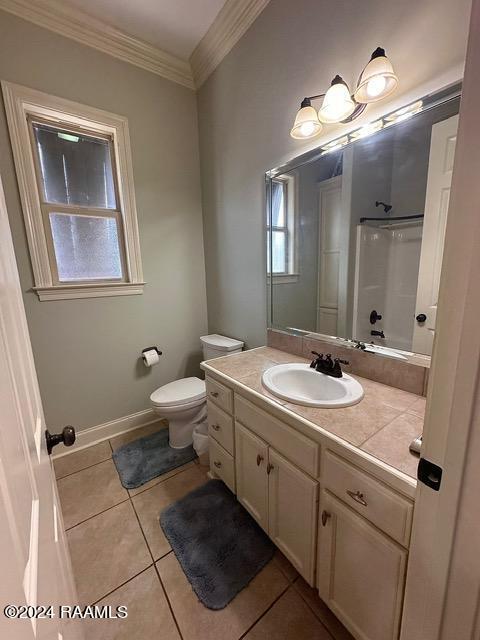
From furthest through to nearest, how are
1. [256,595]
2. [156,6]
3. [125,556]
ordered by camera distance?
1. [156,6]
2. [125,556]
3. [256,595]

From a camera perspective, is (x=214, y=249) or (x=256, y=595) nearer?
(x=256, y=595)

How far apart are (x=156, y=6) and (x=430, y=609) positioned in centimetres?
292

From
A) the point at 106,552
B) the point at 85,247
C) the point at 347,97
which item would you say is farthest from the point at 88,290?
the point at 347,97

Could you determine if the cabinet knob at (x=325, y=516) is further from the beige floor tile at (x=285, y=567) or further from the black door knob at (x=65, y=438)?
the black door knob at (x=65, y=438)

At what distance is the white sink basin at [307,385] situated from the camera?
1119 mm

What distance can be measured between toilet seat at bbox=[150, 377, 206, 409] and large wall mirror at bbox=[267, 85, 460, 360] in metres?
0.82

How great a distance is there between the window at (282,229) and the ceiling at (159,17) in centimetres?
117

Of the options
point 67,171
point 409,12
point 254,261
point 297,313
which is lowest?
point 297,313

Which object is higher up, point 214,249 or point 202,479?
point 214,249

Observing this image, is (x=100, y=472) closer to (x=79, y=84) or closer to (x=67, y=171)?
(x=67, y=171)

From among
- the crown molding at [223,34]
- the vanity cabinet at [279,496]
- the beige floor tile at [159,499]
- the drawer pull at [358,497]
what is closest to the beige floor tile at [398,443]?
the drawer pull at [358,497]

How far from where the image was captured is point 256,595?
114cm

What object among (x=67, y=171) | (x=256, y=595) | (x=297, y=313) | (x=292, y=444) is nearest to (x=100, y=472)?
(x=256, y=595)

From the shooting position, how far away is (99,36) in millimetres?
1772
